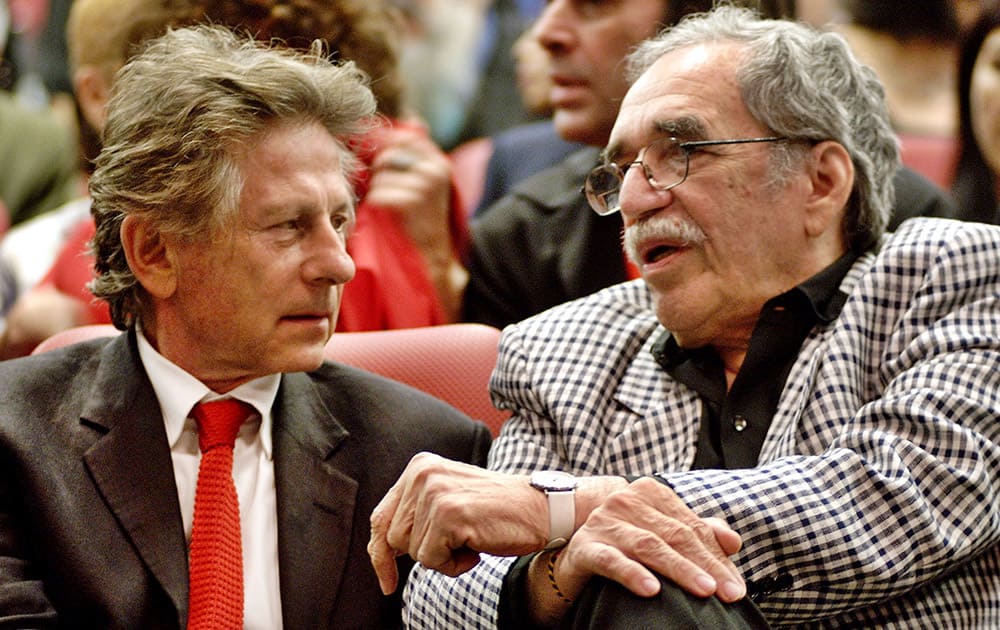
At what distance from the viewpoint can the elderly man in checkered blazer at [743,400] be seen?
70.2 inches

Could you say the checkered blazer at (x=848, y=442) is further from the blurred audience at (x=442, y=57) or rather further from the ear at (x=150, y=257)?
the blurred audience at (x=442, y=57)

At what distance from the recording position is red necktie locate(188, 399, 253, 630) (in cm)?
188

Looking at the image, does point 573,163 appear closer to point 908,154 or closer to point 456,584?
point 908,154

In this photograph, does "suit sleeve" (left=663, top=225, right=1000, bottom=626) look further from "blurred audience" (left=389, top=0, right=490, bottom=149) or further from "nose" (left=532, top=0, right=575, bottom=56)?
"blurred audience" (left=389, top=0, right=490, bottom=149)

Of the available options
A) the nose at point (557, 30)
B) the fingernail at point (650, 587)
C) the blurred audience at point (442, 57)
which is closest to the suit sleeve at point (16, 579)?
the fingernail at point (650, 587)

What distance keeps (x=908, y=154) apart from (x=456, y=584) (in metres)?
2.24

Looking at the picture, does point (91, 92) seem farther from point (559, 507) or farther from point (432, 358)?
point (559, 507)

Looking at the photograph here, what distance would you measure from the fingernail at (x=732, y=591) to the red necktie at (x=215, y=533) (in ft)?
2.14

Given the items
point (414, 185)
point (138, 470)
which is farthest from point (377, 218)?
point (138, 470)

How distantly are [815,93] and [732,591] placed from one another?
0.90 m

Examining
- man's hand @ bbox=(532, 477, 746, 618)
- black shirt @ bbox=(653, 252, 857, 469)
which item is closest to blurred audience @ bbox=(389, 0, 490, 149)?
black shirt @ bbox=(653, 252, 857, 469)

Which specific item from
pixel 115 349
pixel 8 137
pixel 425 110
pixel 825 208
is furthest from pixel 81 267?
pixel 425 110

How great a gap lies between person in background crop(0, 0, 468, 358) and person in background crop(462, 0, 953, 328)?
90 millimetres

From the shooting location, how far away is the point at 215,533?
6.32 ft
